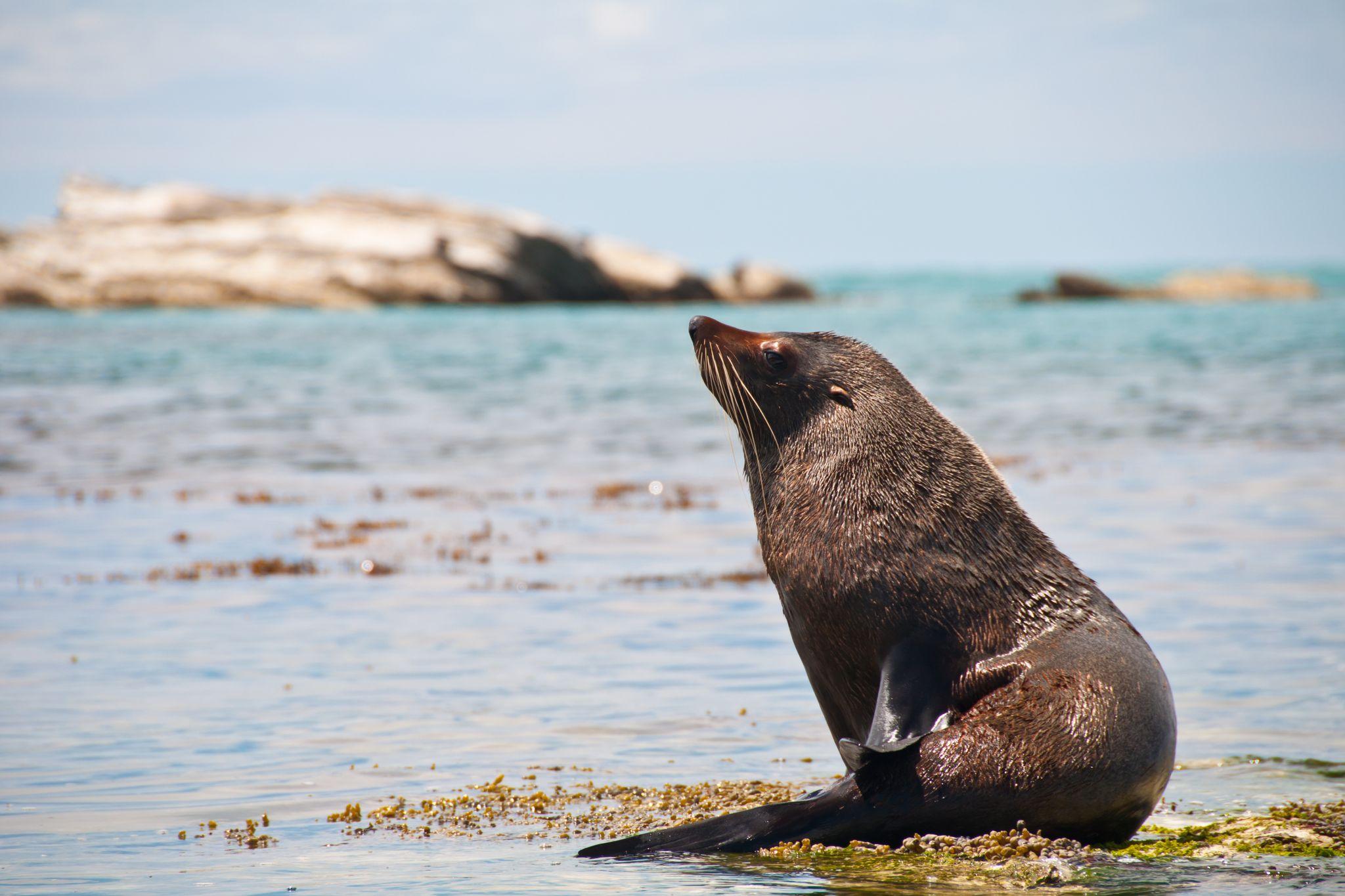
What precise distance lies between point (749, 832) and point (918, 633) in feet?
3.06

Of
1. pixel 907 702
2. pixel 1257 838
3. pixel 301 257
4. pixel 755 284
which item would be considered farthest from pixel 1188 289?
pixel 907 702

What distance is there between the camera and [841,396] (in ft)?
21.0

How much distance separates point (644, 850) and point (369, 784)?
1.75 metres

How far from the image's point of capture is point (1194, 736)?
773 cm

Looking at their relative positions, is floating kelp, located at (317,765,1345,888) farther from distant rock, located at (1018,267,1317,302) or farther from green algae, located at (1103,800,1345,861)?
distant rock, located at (1018,267,1317,302)

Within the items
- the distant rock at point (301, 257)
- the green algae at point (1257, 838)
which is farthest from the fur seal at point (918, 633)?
the distant rock at point (301, 257)

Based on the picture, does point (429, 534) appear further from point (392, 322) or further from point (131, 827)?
point (392, 322)

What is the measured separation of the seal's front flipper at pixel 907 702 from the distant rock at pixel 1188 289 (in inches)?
3667

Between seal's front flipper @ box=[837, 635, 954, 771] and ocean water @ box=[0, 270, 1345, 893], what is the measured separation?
1.51ft

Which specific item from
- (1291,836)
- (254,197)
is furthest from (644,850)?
(254,197)

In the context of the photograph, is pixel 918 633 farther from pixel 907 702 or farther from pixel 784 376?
pixel 784 376

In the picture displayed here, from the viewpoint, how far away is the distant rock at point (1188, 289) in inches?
3839

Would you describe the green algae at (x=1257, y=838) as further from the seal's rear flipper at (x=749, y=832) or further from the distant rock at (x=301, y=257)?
the distant rock at (x=301, y=257)

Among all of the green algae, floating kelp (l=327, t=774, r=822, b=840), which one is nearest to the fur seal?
the green algae
